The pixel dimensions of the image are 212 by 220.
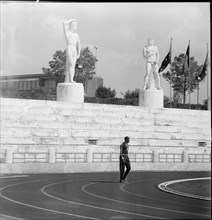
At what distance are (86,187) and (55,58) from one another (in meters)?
33.4

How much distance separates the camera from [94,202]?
9.99m

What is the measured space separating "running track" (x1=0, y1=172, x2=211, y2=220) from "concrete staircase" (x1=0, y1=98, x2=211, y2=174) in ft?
25.3

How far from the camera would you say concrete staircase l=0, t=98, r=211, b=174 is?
75.5ft

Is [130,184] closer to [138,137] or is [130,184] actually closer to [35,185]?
[35,185]

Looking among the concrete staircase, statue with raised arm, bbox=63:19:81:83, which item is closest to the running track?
the concrete staircase

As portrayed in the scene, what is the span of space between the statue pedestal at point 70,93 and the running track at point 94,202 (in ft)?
40.4

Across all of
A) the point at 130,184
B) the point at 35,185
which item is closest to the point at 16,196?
the point at 35,185

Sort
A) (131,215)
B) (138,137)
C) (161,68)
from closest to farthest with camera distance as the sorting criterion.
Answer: (131,215) → (138,137) → (161,68)

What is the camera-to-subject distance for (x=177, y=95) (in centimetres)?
4841

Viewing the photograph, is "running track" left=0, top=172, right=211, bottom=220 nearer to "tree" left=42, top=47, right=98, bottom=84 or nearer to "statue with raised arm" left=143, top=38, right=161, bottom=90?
"statue with raised arm" left=143, top=38, right=161, bottom=90

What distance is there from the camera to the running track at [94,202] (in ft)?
26.9

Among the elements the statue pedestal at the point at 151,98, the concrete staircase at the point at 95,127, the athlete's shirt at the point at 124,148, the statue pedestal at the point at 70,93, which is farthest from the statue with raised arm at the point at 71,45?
the athlete's shirt at the point at 124,148

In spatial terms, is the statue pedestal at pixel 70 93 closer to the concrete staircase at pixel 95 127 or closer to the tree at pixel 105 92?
the concrete staircase at pixel 95 127

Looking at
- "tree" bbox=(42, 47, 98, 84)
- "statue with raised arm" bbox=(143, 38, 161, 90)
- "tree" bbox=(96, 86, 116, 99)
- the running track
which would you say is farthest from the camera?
"tree" bbox=(96, 86, 116, 99)
